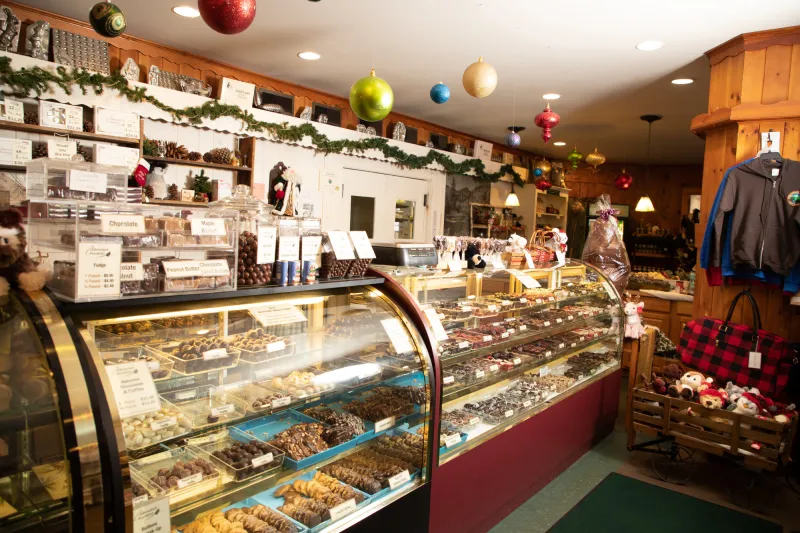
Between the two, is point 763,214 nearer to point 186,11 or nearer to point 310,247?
point 310,247

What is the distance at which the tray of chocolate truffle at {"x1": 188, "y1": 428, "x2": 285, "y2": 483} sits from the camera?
6.25ft

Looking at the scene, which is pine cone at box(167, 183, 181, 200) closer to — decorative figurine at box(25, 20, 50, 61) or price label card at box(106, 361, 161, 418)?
decorative figurine at box(25, 20, 50, 61)

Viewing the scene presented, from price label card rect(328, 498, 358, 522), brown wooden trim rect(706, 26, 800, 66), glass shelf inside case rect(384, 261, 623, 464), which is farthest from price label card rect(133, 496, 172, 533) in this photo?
brown wooden trim rect(706, 26, 800, 66)

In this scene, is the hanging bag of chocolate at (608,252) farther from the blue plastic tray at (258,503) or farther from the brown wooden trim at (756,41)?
the blue plastic tray at (258,503)

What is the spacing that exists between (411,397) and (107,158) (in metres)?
3.38

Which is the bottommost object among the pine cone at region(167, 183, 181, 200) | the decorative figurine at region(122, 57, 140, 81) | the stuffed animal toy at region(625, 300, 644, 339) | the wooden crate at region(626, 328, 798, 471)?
the wooden crate at region(626, 328, 798, 471)

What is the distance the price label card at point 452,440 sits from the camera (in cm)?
261

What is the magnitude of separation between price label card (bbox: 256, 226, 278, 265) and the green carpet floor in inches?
89.9

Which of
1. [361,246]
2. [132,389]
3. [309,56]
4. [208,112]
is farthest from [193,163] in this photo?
[132,389]

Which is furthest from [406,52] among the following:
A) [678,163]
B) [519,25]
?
[678,163]

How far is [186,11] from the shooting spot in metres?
4.07

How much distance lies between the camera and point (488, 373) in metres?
3.41

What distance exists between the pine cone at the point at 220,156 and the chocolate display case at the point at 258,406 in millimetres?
3282

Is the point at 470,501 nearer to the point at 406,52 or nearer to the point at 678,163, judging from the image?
the point at 406,52
